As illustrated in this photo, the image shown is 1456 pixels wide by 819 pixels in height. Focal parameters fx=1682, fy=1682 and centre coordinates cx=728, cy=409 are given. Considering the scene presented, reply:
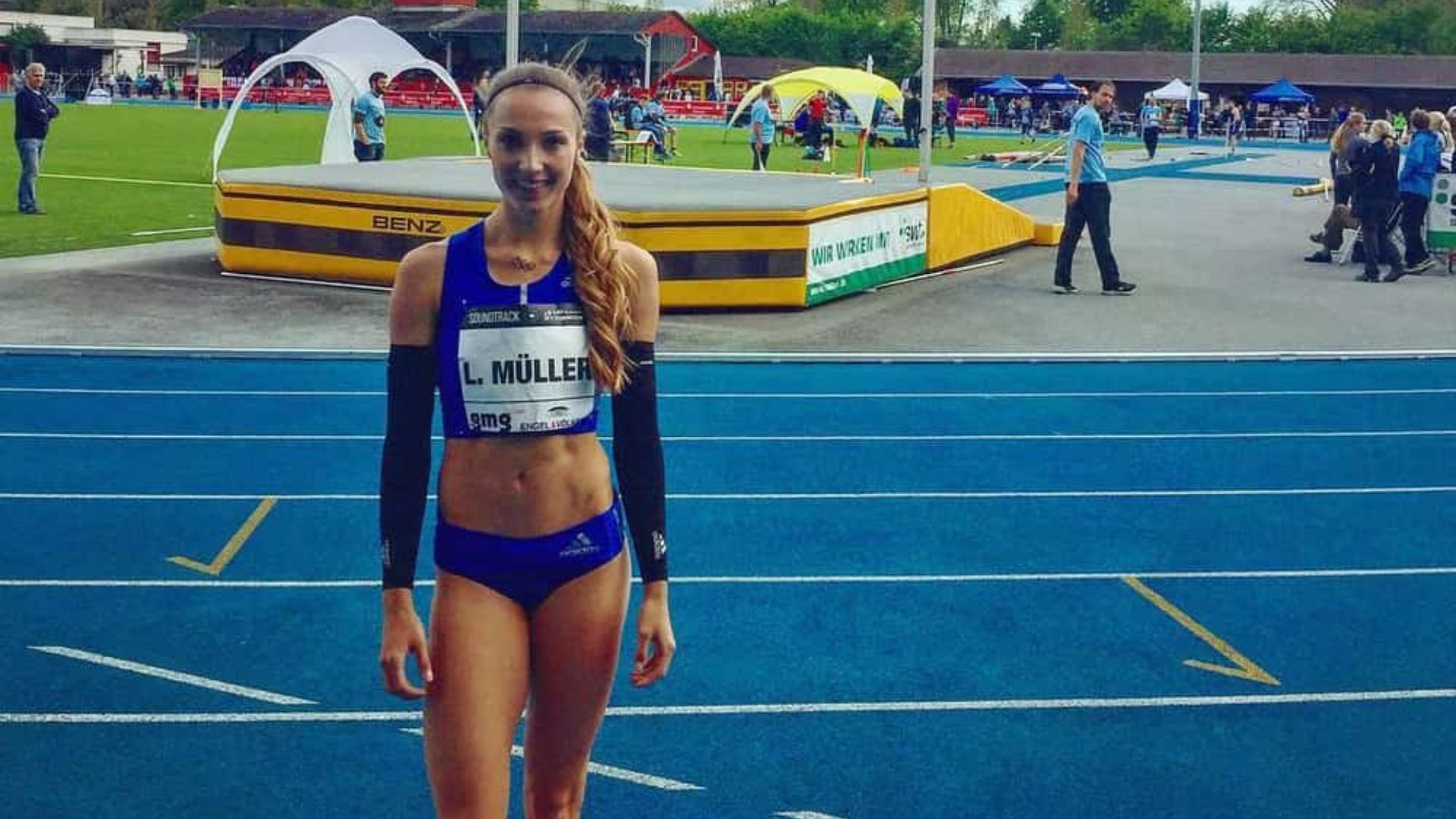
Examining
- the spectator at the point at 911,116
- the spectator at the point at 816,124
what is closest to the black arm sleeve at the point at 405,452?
the spectator at the point at 816,124

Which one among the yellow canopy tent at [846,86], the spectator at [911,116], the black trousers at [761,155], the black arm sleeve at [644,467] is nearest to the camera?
the black arm sleeve at [644,467]

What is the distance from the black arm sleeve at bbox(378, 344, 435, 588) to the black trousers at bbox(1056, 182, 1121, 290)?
1374 centimetres

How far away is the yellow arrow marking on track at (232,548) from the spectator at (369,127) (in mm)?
17814

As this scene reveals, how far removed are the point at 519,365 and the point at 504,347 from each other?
50 mm

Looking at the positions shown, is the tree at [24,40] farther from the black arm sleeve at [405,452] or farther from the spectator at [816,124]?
the black arm sleeve at [405,452]

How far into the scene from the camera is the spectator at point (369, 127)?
26031 millimetres

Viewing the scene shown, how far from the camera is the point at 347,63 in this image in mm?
27719

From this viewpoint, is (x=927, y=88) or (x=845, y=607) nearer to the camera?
(x=845, y=607)

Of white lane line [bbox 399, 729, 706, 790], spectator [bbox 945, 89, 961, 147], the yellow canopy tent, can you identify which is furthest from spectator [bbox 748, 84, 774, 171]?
white lane line [bbox 399, 729, 706, 790]

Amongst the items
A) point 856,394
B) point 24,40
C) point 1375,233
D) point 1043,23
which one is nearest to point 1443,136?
point 1375,233

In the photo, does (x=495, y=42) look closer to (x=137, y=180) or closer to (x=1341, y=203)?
(x=137, y=180)

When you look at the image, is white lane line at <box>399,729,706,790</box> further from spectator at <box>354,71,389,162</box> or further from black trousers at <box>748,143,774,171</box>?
black trousers at <box>748,143,774,171</box>

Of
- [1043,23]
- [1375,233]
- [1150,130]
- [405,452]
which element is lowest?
[405,452]

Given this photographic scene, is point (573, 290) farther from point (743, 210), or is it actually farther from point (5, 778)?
point (743, 210)
